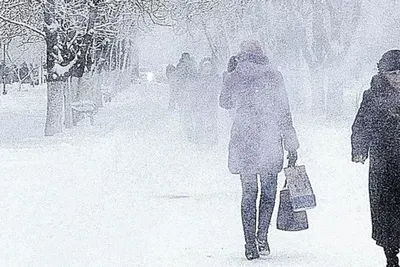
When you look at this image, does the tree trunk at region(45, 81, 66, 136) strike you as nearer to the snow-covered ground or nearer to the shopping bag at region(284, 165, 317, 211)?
the snow-covered ground

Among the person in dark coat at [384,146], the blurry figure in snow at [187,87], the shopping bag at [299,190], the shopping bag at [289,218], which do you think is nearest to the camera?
the person in dark coat at [384,146]

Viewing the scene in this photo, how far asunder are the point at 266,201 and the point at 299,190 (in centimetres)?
31

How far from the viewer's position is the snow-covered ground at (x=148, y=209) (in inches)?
292

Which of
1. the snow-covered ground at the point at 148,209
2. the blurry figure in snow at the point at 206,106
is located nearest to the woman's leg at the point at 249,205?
the snow-covered ground at the point at 148,209

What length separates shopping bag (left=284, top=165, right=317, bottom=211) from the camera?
7.50 metres

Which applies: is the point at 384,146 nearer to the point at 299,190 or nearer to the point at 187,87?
the point at 299,190

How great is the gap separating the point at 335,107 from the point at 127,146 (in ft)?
38.2

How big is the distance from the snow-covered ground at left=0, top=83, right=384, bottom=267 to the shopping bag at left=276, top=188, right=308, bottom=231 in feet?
0.73

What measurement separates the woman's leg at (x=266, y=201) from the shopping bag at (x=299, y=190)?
0.18 m

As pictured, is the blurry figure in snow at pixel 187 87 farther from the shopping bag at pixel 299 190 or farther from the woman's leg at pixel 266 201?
the woman's leg at pixel 266 201

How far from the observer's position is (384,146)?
6375 mm

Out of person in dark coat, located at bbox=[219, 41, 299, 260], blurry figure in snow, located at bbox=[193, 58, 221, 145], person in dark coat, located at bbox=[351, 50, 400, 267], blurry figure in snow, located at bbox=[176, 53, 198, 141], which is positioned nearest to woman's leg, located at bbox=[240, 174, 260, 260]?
person in dark coat, located at bbox=[219, 41, 299, 260]

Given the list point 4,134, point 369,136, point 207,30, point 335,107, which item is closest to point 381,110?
point 369,136

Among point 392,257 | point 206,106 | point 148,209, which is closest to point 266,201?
point 392,257
